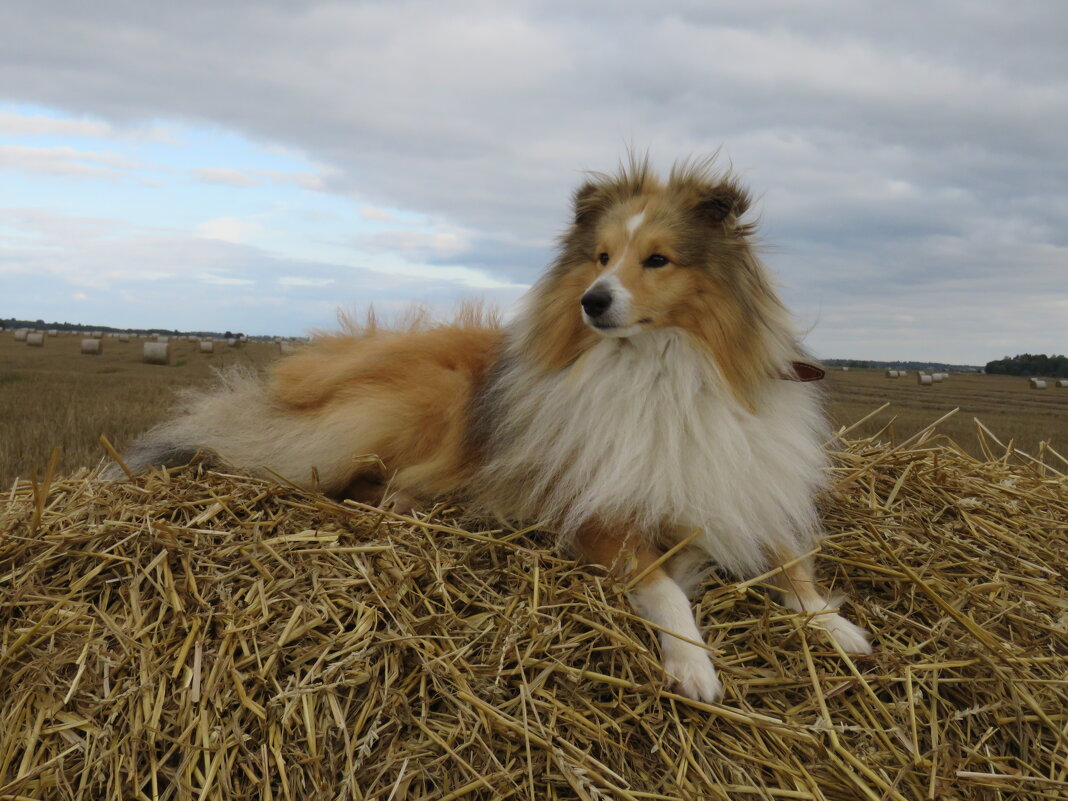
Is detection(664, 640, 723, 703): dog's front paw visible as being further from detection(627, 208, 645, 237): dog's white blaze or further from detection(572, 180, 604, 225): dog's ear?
detection(572, 180, 604, 225): dog's ear

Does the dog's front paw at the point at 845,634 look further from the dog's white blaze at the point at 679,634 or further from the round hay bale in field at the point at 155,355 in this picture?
the round hay bale in field at the point at 155,355

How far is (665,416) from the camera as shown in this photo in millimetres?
2984

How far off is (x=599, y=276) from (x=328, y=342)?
205 cm

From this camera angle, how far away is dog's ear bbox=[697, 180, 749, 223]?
310 centimetres

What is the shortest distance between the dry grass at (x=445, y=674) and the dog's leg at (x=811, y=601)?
68 millimetres

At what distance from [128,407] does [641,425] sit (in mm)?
8277

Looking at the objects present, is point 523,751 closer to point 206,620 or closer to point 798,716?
point 798,716

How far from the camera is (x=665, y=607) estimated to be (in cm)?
250

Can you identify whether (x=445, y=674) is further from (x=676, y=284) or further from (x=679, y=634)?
(x=676, y=284)

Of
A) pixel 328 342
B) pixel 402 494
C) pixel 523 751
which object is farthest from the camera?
pixel 328 342

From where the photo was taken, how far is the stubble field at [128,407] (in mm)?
6523

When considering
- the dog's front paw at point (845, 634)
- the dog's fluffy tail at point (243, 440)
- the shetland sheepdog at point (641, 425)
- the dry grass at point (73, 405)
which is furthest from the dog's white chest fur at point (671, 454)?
the dry grass at point (73, 405)

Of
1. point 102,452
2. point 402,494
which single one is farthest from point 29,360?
point 402,494

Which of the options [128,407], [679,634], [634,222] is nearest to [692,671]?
[679,634]
